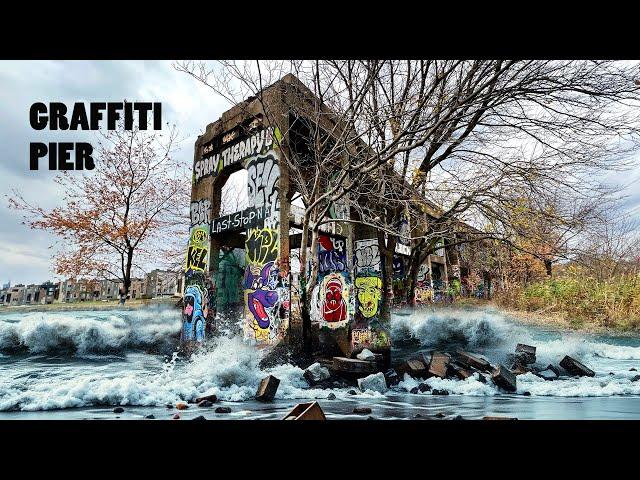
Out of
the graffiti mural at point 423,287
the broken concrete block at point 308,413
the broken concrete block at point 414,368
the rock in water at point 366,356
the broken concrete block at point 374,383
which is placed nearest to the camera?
the broken concrete block at point 308,413

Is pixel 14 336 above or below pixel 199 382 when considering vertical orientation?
above

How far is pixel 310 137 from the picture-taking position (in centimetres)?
535

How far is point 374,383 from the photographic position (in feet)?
16.0

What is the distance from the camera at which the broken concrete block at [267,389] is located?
4.23 meters

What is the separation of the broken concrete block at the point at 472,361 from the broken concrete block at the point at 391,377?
2.49 ft

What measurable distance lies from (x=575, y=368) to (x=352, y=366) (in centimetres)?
236

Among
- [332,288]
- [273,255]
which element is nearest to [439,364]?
[332,288]

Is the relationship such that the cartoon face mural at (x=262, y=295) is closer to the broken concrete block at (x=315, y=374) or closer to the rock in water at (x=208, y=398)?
the broken concrete block at (x=315, y=374)

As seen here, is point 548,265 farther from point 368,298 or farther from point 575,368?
point 368,298

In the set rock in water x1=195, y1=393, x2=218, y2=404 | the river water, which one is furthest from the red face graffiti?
rock in water x1=195, y1=393, x2=218, y2=404

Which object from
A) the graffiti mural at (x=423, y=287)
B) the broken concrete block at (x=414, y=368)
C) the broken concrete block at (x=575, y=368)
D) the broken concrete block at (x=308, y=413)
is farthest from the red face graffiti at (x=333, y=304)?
the broken concrete block at (x=575, y=368)
